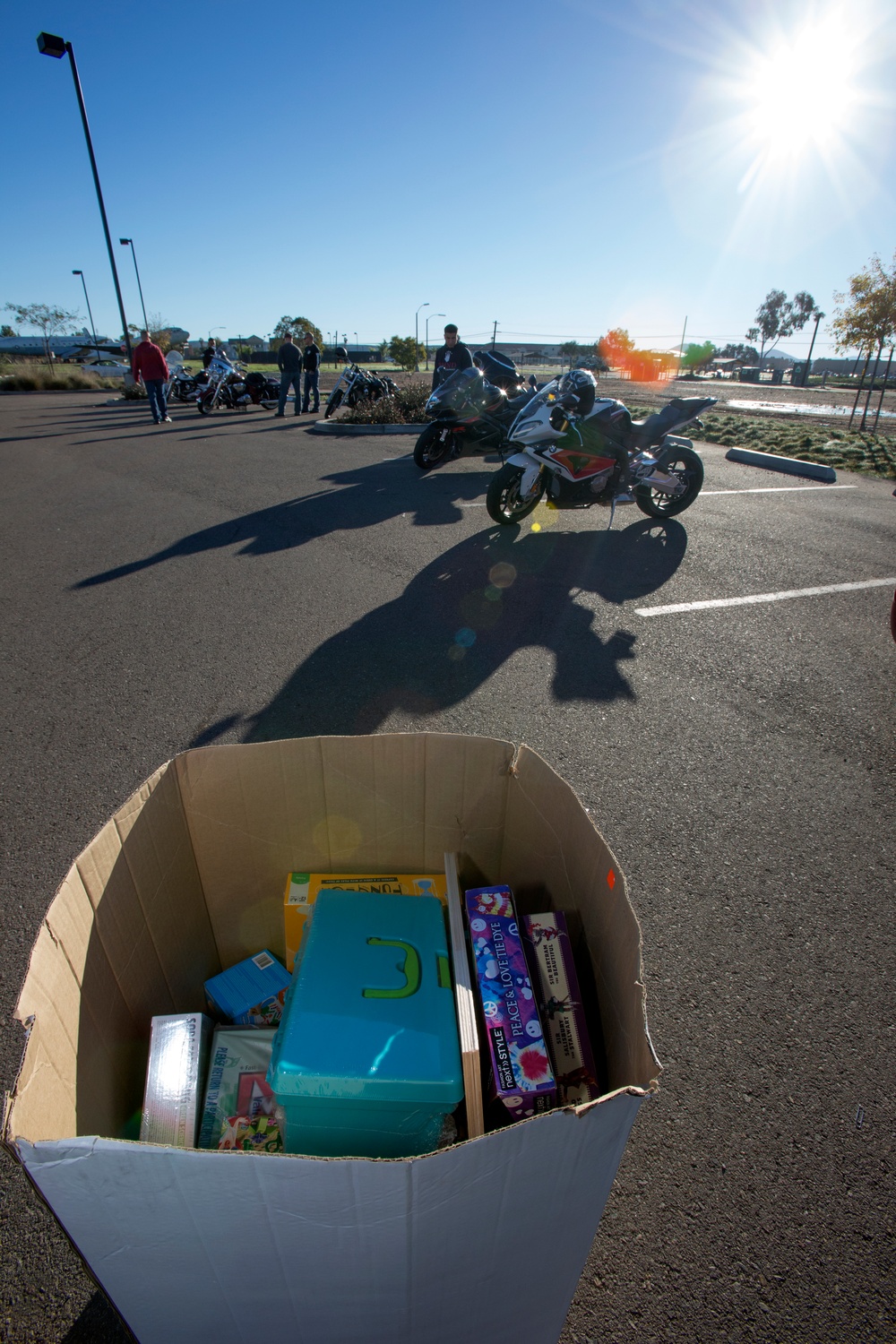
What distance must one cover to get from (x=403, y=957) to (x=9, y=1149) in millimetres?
796

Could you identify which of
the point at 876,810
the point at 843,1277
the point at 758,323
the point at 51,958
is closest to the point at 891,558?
the point at 876,810

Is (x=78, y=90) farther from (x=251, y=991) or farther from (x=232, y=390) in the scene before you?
(x=251, y=991)

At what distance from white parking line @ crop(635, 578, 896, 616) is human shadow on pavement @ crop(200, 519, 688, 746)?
29 cm

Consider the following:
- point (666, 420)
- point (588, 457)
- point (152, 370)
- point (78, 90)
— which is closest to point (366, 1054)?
point (588, 457)

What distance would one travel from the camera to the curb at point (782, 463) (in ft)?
31.8

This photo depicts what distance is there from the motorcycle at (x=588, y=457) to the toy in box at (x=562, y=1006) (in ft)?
17.6

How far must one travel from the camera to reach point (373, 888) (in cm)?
176

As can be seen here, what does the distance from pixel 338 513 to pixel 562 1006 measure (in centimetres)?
653

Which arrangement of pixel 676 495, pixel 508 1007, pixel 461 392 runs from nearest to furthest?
1. pixel 508 1007
2. pixel 676 495
3. pixel 461 392

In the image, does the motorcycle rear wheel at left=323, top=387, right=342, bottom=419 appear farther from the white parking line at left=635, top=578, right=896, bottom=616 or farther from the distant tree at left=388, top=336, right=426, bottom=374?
the distant tree at left=388, top=336, right=426, bottom=374

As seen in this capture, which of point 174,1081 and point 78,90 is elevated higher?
point 78,90

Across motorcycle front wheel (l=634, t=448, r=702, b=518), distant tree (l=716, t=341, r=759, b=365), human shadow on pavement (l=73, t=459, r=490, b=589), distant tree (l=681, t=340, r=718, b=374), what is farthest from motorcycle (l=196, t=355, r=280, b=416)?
distant tree (l=716, t=341, r=759, b=365)

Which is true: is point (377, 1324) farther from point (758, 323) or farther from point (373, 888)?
point (758, 323)

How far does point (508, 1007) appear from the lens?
137cm
